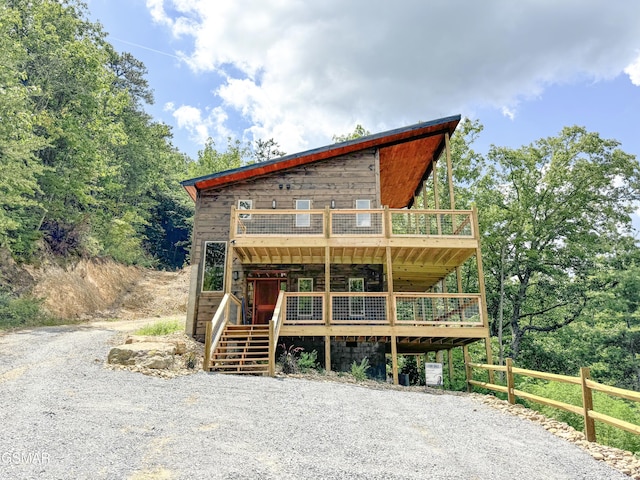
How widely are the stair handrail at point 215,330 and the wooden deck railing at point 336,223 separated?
8.06 feet

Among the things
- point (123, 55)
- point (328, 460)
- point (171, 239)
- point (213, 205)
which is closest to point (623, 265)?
point (213, 205)

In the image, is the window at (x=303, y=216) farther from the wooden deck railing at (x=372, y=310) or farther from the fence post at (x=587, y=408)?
the fence post at (x=587, y=408)

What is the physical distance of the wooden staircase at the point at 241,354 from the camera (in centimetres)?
977

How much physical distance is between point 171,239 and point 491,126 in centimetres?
3190

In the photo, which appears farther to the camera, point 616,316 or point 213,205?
point 616,316

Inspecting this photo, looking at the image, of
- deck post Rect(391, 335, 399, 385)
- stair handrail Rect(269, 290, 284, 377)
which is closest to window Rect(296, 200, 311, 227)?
stair handrail Rect(269, 290, 284, 377)

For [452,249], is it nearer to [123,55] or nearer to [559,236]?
[559,236]

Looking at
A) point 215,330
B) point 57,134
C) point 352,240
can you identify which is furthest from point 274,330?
point 57,134

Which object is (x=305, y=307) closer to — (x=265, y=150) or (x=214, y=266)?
(x=214, y=266)

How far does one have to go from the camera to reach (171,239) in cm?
4141

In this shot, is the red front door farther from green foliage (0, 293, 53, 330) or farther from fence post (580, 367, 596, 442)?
fence post (580, 367, 596, 442)

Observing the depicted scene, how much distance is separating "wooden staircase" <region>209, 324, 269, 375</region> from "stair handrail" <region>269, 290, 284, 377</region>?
295 mm

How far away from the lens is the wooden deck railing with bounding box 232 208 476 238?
12.7 meters

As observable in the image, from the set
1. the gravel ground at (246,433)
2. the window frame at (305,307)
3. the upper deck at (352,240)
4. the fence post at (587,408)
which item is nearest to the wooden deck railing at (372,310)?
the window frame at (305,307)
